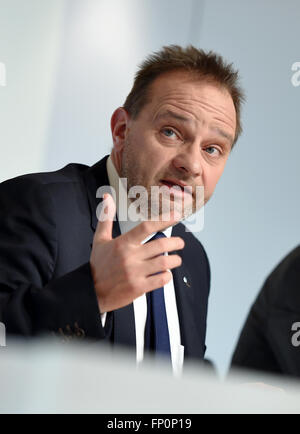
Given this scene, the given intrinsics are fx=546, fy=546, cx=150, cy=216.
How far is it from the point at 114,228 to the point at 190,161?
0.18 metres

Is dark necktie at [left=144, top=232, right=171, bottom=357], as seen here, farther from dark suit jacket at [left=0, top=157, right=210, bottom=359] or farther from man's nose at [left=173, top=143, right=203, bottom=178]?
man's nose at [left=173, top=143, right=203, bottom=178]

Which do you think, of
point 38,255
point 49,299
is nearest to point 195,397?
point 49,299

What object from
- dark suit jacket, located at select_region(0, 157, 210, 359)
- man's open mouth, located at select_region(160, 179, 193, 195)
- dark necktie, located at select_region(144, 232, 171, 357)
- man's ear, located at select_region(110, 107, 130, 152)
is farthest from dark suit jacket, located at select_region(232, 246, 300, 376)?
man's ear, located at select_region(110, 107, 130, 152)

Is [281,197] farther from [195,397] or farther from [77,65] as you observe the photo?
[195,397]

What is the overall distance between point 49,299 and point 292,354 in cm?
61

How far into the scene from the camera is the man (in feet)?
2.27

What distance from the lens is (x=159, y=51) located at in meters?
1.13

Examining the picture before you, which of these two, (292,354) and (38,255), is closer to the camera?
(38,255)

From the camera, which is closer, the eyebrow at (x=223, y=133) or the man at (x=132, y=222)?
the man at (x=132, y=222)

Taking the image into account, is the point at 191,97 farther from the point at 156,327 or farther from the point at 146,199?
the point at 156,327

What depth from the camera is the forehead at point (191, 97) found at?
3.25 feet

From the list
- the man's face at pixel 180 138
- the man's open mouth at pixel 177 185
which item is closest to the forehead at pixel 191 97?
the man's face at pixel 180 138

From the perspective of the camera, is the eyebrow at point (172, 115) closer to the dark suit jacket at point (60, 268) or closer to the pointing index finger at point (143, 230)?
the dark suit jacket at point (60, 268)

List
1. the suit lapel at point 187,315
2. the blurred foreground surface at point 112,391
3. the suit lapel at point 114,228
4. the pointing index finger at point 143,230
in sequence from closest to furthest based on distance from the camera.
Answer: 1. the blurred foreground surface at point 112,391
2. the pointing index finger at point 143,230
3. the suit lapel at point 114,228
4. the suit lapel at point 187,315
